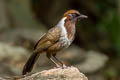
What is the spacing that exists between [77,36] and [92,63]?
694cm

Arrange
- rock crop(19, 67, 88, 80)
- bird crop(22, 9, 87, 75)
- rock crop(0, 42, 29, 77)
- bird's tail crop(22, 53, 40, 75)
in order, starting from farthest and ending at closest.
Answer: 1. rock crop(0, 42, 29, 77)
2. bird's tail crop(22, 53, 40, 75)
3. bird crop(22, 9, 87, 75)
4. rock crop(19, 67, 88, 80)

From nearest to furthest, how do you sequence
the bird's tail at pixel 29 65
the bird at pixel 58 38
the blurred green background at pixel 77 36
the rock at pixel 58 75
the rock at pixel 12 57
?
the rock at pixel 58 75, the bird at pixel 58 38, the bird's tail at pixel 29 65, the rock at pixel 12 57, the blurred green background at pixel 77 36

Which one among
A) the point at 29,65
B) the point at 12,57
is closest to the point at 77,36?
the point at 12,57

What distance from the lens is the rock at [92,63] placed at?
1552 cm

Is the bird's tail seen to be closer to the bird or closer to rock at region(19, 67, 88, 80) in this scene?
the bird

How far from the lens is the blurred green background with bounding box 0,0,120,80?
15.5m

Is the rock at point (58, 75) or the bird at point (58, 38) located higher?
the bird at point (58, 38)

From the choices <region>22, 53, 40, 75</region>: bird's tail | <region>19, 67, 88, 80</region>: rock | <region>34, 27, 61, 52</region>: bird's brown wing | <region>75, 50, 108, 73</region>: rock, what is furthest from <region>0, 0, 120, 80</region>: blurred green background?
<region>19, 67, 88, 80</region>: rock

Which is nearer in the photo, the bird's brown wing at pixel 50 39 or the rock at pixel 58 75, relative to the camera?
the rock at pixel 58 75

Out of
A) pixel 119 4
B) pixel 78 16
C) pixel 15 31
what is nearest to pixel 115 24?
pixel 119 4

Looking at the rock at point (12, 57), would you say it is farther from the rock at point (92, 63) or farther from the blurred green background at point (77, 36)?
the rock at point (92, 63)

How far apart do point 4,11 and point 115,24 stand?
4.42m

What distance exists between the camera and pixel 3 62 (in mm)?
14477

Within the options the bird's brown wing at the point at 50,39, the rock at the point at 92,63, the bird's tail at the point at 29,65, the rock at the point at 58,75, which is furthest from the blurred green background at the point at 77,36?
the rock at the point at 58,75
